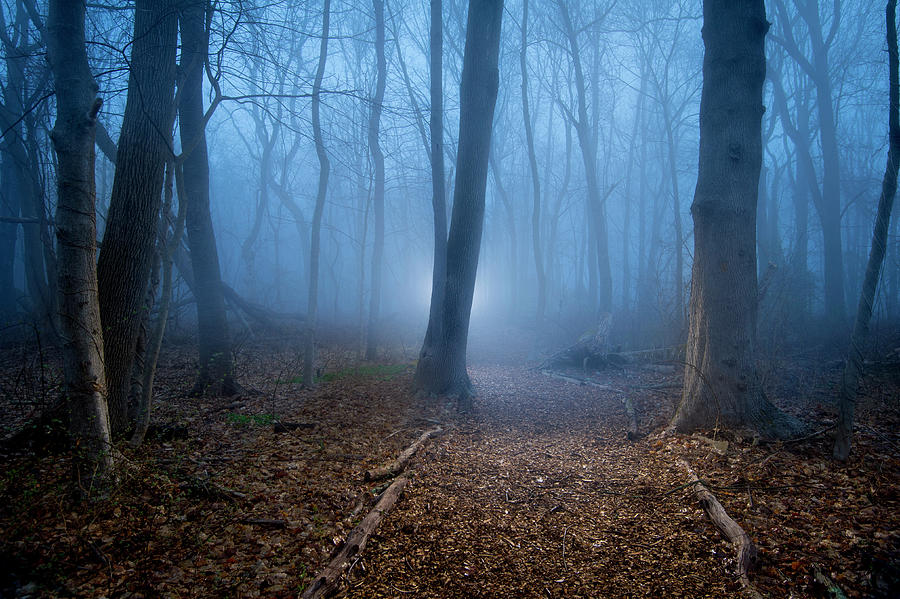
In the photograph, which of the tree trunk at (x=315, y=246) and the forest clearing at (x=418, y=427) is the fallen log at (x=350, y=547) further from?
the tree trunk at (x=315, y=246)

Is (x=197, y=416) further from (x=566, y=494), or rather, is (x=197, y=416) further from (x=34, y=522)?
(x=566, y=494)

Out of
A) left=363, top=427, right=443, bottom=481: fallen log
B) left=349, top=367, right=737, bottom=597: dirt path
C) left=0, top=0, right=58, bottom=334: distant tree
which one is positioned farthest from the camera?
left=0, top=0, right=58, bottom=334: distant tree

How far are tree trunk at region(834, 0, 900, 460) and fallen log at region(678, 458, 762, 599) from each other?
140 centimetres

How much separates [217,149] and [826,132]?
122 feet

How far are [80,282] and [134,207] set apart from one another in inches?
49.5

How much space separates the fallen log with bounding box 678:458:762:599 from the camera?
2219mm

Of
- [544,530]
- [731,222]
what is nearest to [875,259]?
[731,222]

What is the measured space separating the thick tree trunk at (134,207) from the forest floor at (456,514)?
0.82m

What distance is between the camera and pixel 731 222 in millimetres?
4352

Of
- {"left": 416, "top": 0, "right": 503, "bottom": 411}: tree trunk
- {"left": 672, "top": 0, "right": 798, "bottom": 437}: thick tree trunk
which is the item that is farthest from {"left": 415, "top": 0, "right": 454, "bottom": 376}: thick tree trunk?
{"left": 672, "top": 0, "right": 798, "bottom": 437}: thick tree trunk

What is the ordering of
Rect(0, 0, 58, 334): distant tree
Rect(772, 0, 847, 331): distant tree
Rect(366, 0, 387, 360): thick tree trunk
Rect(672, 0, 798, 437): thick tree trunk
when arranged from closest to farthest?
Rect(672, 0, 798, 437): thick tree trunk, Rect(0, 0, 58, 334): distant tree, Rect(366, 0, 387, 360): thick tree trunk, Rect(772, 0, 847, 331): distant tree

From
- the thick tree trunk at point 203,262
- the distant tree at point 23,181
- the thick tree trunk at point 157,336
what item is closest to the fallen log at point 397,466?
the thick tree trunk at point 157,336

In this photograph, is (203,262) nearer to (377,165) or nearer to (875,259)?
(377,165)

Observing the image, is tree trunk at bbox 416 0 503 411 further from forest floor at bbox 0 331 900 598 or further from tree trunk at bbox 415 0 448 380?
forest floor at bbox 0 331 900 598
